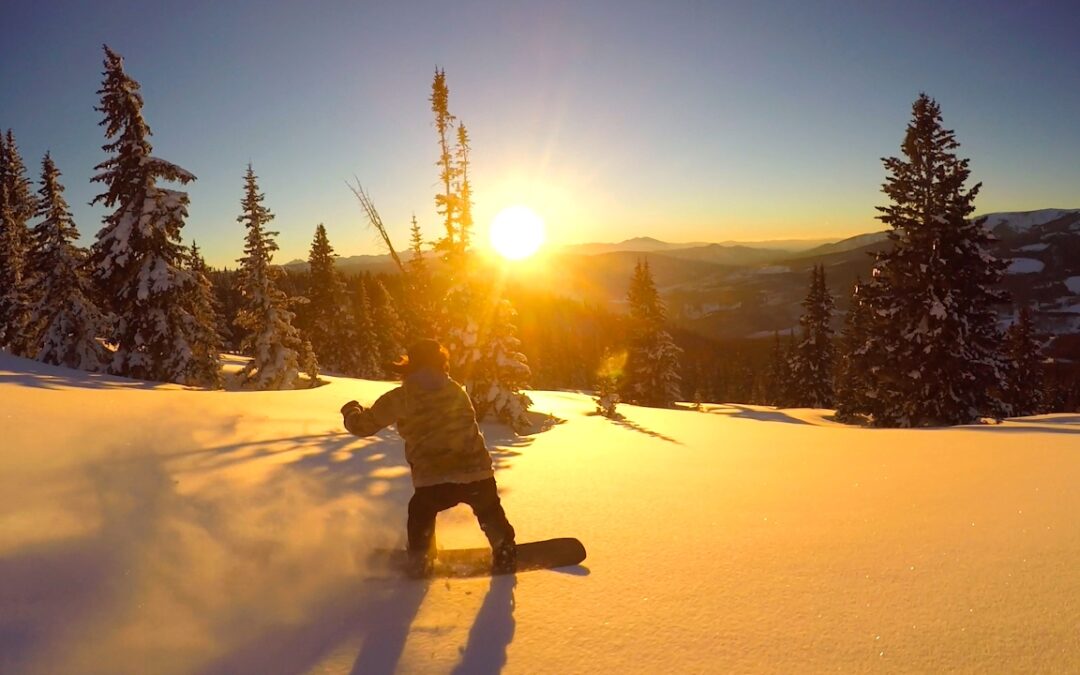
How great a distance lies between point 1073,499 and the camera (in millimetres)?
4906

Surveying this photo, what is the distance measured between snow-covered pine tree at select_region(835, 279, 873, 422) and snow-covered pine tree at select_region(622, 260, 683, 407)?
12.2m

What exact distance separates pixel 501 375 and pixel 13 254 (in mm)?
34205

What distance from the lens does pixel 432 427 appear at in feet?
13.4

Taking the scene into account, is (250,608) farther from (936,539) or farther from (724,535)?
(936,539)

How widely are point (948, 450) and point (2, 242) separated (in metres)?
45.4

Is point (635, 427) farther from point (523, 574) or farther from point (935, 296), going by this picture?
point (935, 296)

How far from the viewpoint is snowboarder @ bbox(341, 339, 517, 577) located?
12.9ft

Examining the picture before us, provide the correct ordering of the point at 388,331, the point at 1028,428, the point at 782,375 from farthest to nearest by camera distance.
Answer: the point at 388,331 < the point at 782,375 < the point at 1028,428

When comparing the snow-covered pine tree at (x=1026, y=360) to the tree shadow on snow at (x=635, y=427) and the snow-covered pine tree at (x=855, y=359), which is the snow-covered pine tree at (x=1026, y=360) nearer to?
the snow-covered pine tree at (x=855, y=359)

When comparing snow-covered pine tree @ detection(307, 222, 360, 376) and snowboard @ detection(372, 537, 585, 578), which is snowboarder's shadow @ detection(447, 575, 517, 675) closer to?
snowboard @ detection(372, 537, 585, 578)

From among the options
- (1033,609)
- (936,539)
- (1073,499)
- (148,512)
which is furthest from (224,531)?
(1073,499)

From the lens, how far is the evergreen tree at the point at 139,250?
21.4 meters

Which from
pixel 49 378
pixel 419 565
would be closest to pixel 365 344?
pixel 49 378

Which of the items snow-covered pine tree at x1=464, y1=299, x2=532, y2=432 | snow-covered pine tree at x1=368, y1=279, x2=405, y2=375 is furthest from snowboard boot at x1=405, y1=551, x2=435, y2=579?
snow-covered pine tree at x1=368, y1=279, x2=405, y2=375
